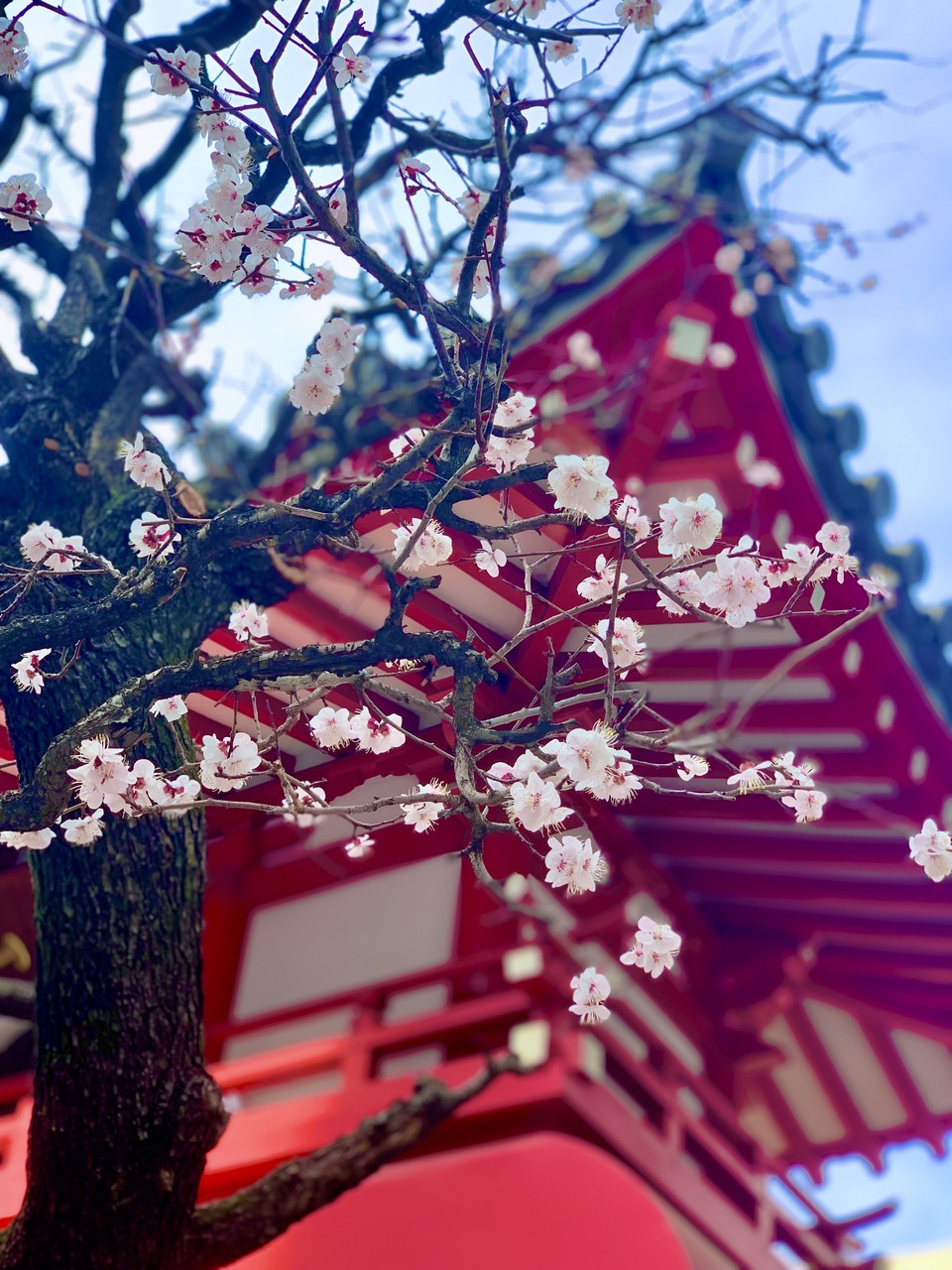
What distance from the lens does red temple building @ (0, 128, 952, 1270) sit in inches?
203

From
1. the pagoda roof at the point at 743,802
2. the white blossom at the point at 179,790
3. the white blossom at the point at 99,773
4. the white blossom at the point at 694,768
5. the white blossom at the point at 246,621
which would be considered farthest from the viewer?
the pagoda roof at the point at 743,802

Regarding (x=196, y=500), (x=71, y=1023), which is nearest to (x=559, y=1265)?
(x=71, y=1023)

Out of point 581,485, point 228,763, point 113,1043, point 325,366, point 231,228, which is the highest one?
point 231,228

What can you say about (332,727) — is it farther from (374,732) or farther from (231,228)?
(231,228)

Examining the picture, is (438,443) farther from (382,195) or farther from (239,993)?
(239,993)

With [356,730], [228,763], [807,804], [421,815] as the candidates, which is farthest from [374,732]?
[807,804]

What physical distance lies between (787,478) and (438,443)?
14.1ft

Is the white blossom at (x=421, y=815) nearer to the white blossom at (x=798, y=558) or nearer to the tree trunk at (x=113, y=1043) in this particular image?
the tree trunk at (x=113, y=1043)

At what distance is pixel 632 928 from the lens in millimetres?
7059

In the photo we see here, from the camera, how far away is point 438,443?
2.75 meters

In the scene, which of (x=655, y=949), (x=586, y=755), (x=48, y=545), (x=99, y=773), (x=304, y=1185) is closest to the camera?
(x=586, y=755)

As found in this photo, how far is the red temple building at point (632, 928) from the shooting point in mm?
5160

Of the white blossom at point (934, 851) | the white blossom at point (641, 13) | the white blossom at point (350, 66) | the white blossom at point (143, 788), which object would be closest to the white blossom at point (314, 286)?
the white blossom at point (350, 66)

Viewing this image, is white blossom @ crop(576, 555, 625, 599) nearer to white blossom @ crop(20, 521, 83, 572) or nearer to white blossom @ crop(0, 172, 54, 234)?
white blossom @ crop(20, 521, 83, 572)
